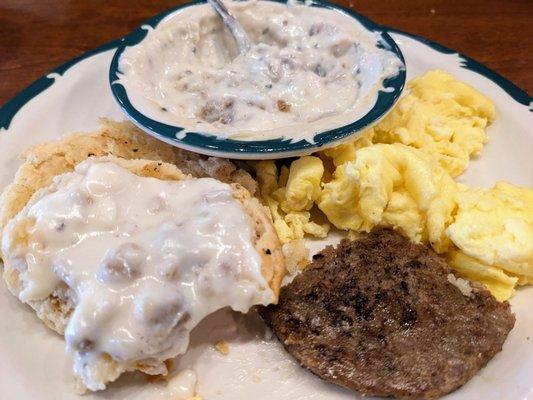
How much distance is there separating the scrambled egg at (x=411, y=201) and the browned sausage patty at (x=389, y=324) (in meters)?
0.15

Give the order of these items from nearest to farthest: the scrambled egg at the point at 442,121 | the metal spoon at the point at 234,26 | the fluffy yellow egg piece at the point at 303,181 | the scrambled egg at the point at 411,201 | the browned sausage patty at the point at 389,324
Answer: the browned sausage patty at the point at 389,324
the scrambled egg at the point at 411,201
the fluffy yellow egg piece at the point at 303,181
the scrambled egg at the point at 442,121
the metal spoon at the point at 234,26

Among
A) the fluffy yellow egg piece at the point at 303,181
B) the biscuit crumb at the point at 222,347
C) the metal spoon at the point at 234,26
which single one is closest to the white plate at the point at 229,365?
the biscuit crumb at the point at 222,347

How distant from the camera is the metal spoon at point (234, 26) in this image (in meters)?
2.95

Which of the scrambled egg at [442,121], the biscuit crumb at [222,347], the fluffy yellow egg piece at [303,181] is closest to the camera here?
the biscuit crumb at [222,347]

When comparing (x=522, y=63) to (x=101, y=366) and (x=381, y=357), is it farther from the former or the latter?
(x=101, y=366)

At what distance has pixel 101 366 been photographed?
70.1 inches

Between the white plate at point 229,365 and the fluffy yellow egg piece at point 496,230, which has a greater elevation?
the fluffy yellow egg piece at point 496,230

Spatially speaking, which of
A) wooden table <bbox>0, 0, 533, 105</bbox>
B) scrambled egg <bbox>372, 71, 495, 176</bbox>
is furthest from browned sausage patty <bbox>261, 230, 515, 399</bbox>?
wooden table <bbox>0, 0, 533, 105</bbox>

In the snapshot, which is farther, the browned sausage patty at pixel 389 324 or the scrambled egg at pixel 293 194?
the scrambled egg at pixel 293 194

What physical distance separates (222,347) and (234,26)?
1.79 m

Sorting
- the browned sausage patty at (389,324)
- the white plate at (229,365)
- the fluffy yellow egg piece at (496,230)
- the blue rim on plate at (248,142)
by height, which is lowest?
the white plate at (229,365)

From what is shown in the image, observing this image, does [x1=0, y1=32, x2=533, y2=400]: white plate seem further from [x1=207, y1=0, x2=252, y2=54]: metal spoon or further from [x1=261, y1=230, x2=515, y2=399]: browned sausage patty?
[x1=207, y1=0, x2=252, y2=54]: metal spoon

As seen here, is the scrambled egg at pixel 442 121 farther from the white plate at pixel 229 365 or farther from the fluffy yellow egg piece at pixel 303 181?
the fluffy yellow egg piece at pixel 303 181

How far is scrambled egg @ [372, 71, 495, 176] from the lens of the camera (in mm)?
2723
